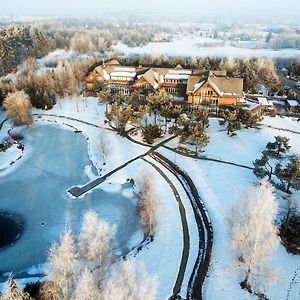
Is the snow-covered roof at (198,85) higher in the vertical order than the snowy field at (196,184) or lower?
higher

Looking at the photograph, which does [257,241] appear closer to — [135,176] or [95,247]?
[95,247]

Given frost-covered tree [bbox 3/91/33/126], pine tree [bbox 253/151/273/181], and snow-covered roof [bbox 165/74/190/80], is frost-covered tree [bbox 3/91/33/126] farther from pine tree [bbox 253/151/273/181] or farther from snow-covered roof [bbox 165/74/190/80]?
pine tree [bbox 253/151/273/181]

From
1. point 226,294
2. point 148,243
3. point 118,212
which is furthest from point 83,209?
point 226,294

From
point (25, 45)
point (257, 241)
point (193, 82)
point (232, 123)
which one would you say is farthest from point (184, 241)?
point (25, 45)

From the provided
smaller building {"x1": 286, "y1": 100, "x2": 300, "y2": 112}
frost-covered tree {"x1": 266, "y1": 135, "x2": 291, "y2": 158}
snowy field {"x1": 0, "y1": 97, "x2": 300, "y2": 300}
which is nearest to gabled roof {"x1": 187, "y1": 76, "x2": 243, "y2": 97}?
snowy field {"x1": 0, "y1": 97, "x2": 300, "y2": 300}

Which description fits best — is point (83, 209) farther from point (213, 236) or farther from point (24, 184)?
point (213, 236)

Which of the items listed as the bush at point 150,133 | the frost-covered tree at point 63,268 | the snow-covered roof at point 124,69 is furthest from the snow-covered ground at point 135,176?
the snow-covered roof at point 124,69

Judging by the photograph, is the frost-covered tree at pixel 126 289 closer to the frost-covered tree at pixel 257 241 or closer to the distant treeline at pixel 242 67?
the frost-covered tree at pixel 257 241
